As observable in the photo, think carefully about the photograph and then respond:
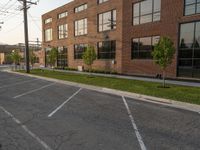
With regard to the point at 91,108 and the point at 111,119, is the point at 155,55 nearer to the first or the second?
the point at 91,108

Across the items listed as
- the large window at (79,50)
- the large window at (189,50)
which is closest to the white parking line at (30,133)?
the large window at (189,50)

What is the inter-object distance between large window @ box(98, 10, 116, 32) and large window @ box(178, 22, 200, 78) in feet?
33.8

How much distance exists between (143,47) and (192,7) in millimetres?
6576

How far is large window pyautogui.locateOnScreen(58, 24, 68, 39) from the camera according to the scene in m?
39.8

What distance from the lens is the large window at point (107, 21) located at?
2744 cm

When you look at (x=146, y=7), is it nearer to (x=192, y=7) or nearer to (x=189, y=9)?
(x=189, y=9)

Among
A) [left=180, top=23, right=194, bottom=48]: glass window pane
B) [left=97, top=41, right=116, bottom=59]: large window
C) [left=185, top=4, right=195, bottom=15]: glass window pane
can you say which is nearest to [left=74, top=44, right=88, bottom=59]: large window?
[left=97, top=41, right=116, bottom=59]: large window

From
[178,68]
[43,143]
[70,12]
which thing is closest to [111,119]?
[43,143]

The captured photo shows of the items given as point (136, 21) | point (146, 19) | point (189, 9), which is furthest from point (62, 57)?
point (189, 9)

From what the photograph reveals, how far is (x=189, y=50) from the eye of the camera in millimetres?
18953

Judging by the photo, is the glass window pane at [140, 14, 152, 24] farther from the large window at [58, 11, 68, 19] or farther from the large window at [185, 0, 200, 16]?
the large window at [58, 11, 68, 19]

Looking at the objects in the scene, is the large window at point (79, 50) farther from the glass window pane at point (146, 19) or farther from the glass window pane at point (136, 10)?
the glass window pane at point (146, 19)

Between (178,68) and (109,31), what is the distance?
11494 millimetres

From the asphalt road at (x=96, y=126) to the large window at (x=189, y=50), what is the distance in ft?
34.0
